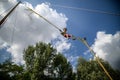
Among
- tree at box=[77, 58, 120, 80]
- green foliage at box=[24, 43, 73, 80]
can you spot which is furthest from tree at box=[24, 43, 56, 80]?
tree at box=[77, 58, 120, 80]

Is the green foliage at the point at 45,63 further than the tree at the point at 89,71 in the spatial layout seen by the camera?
No

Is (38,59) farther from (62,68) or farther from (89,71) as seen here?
(89,71)

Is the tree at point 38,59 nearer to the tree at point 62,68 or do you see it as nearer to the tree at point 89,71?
the tree at point 62,68

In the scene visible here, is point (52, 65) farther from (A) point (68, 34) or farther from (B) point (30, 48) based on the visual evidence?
(A) point (68, 34)

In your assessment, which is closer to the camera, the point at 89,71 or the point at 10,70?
the point at 10,70

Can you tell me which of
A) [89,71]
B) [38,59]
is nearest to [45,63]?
[38,59]

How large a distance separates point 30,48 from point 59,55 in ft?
22.5

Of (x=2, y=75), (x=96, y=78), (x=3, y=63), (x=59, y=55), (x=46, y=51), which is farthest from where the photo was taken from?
(x=96, y=78)

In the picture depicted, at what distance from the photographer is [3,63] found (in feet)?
117

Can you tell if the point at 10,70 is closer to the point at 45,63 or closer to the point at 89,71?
the point at 45,63

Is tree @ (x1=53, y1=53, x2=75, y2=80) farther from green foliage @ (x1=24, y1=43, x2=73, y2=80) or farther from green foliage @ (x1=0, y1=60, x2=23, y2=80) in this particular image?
green foliage @ (x1=0, y1=60, x2=23, y2=80)

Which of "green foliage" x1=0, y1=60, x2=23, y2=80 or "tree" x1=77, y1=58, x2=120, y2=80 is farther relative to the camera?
"tree" x1=77, y1=58, x2=120, y2=80

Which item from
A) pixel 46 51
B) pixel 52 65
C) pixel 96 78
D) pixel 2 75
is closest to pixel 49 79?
pixel 52 65

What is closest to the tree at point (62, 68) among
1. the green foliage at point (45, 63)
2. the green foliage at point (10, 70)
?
the green foliage at point (45, 63)
